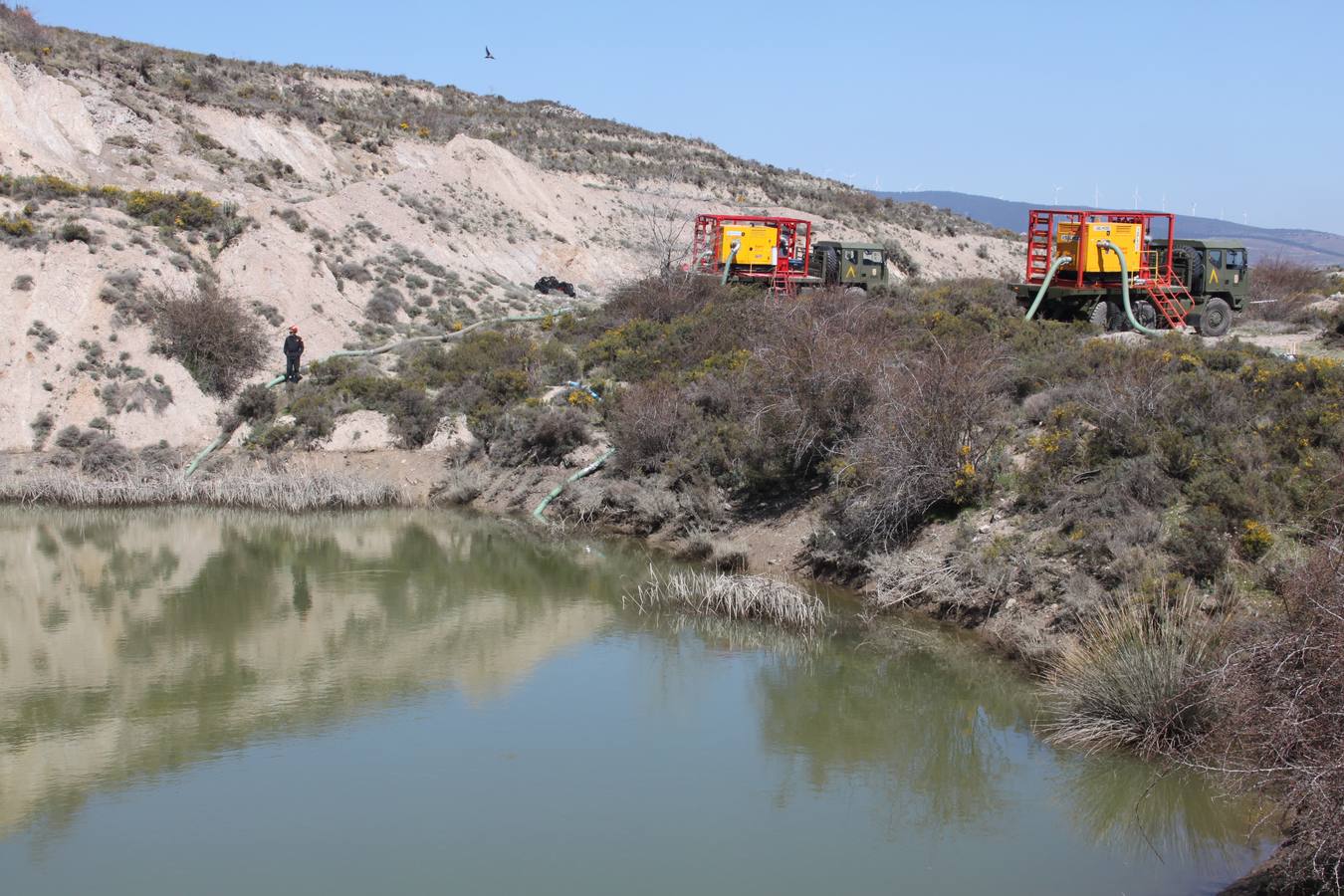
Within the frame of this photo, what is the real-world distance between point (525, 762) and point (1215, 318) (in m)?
22.6

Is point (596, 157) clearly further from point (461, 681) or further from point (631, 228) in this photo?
point (461, 681)

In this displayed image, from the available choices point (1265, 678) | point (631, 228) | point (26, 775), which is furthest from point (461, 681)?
point (631, 228)

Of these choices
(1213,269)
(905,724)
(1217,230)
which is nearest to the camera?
(905,724)

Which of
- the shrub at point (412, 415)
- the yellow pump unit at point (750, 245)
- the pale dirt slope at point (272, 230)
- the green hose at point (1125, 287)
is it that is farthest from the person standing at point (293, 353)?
the green hose at point (1125, 287)

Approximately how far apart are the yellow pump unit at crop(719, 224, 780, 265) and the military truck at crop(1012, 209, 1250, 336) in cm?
994

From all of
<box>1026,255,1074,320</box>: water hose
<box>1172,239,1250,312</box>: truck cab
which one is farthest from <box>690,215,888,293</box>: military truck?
<box>1172,239,1250,312</box>: truck cab

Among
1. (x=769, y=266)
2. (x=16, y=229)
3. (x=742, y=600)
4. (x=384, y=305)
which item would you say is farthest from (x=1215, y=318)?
(x=16, y=229)

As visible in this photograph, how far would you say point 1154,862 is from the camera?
11.4 meters

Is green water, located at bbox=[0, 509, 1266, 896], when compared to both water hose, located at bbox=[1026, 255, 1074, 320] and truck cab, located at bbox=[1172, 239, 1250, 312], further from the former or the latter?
truck cab, located at bbox=[1172, 239, 1250, 312]

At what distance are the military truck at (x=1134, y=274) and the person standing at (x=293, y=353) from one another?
61.6 ft

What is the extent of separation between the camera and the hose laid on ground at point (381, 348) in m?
30.5

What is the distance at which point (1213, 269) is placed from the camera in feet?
96.2

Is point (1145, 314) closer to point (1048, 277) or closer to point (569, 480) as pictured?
point (1048, 277)

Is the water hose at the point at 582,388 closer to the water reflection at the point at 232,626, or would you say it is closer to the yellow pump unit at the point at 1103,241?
the water reflection at the point at 232,626
